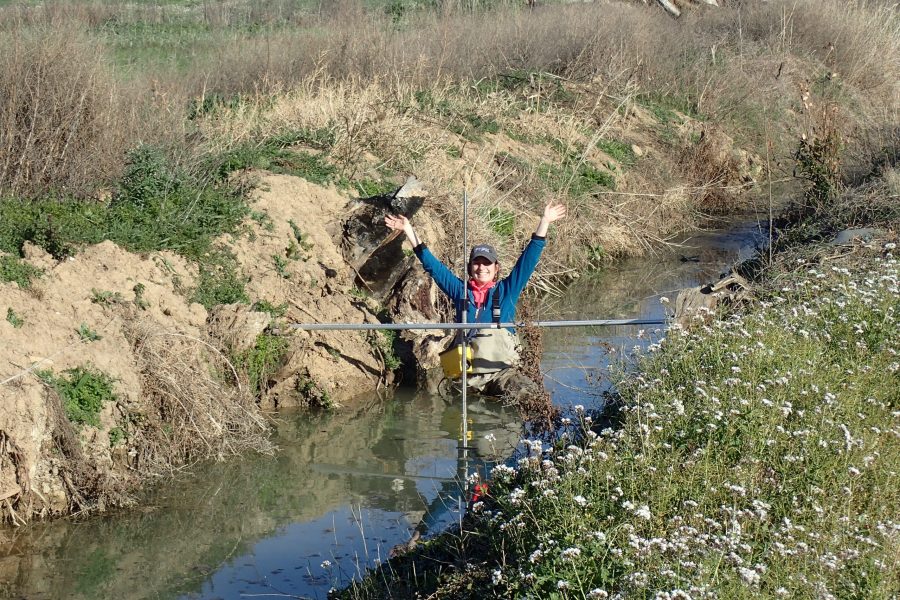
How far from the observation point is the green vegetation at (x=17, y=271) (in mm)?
9320

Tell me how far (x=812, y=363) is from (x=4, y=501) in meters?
5.82

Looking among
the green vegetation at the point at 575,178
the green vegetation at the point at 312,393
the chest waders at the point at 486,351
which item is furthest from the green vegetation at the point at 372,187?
the green vegetation at the point at 575,178

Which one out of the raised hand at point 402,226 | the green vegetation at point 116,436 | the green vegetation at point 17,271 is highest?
the raised hand at point 402,226

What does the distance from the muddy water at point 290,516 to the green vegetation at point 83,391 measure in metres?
0.83

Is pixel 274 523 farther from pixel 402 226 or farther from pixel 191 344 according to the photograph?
pixel 402 226

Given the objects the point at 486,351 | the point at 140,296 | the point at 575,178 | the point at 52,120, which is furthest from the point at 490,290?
the point at 575,178

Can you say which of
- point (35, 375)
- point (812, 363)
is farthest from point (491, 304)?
point (35, 375)

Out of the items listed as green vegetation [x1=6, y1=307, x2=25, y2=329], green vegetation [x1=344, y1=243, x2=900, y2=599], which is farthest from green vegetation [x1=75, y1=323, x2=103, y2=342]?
green vegetation [x1=344, y1=243, x2=900, y2=599]

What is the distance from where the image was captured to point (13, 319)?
894 cm

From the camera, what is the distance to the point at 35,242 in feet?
32.5

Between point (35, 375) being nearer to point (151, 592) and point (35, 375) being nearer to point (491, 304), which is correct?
Answer: point (151, 592)

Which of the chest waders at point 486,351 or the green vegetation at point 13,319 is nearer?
the green vegetation at point 13,319

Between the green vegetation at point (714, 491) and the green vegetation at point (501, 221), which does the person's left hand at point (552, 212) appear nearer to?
the green vegetation at point (714, 491)

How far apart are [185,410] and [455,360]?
2.48m
